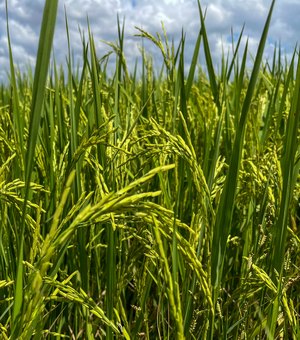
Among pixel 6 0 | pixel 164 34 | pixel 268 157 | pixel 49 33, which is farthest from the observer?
pixel 164 34

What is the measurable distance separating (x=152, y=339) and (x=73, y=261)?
0.34m

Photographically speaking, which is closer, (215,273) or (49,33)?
(49,33)

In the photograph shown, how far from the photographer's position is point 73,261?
3.75ft

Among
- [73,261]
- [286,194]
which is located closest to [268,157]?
[286,194]

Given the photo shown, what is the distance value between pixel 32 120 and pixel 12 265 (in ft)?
2.19

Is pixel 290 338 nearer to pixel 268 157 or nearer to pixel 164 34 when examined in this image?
pixel 268 157

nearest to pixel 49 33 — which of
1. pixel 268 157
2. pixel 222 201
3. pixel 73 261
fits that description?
pixel 222 201

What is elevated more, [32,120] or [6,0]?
[6,0]

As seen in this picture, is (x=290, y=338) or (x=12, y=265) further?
(x=290, y=338)

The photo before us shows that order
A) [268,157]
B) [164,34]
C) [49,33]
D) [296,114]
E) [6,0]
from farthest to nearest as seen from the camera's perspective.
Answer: [164,34] < [268,157] < [6,0] < [296,114] < [49,33]

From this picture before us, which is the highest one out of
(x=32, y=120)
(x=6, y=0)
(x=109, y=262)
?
(x=6, y=0)

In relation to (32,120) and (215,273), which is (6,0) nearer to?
(32,120)

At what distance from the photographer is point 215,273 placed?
0.85 metres

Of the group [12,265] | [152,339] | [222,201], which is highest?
Answer: [222,201]
